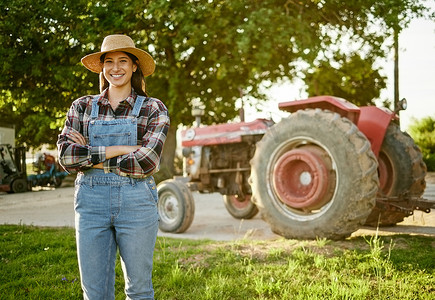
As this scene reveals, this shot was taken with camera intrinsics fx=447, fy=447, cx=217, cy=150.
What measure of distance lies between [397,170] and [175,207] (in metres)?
3.05

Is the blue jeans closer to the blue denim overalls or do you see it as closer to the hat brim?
the blue denim overalls

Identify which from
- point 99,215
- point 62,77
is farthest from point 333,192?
point 62,77

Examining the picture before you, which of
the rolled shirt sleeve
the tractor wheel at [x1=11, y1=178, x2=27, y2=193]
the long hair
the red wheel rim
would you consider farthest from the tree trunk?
the rolled shirt sleeve

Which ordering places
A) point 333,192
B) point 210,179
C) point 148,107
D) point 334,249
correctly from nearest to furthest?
point 148,107
point 334,249
point 333,192
point 210,179

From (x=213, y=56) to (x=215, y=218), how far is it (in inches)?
228

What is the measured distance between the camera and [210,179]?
709cm

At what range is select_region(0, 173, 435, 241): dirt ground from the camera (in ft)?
18.7

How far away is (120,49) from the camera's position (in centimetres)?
249

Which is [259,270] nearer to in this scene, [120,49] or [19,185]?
[120,49]

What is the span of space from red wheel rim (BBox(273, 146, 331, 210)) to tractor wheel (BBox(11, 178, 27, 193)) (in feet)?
35.0

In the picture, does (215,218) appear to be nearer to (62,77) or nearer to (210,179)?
(210,179)

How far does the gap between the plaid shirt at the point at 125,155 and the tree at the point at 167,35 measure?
841 centimetres

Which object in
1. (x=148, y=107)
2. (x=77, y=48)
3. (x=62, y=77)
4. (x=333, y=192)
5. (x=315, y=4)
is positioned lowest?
(x=333, y=192)

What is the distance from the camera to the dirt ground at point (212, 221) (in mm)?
5707
